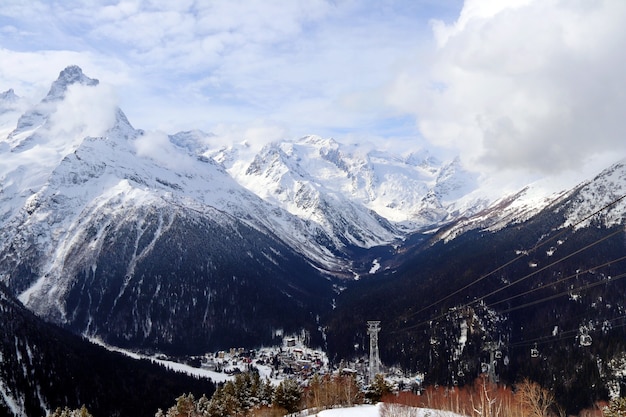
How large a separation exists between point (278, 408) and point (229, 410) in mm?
9807

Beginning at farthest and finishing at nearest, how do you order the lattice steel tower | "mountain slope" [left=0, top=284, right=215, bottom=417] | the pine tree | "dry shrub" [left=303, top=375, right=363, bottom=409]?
"mountain slope" [left=0, top=284, right=215, bottom=417] → the lattice steel tower → "dry shrub" [left=303, top=375, right=363, bottom=409] → the pine tree

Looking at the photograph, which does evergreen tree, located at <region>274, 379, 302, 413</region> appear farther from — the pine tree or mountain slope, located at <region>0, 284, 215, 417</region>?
mountain slope, located at <region>0, 284, 215, 417</region>

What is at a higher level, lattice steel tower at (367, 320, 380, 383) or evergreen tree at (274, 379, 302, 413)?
lattice steel tower at (367, 320, 380, 383)

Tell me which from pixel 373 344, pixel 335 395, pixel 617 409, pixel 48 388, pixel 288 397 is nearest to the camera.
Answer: pixel 617 409

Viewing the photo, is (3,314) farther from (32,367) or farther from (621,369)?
→ (621,369)

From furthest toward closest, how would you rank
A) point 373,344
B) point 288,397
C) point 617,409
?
point 373,344 → point 288,397 → point 617,409

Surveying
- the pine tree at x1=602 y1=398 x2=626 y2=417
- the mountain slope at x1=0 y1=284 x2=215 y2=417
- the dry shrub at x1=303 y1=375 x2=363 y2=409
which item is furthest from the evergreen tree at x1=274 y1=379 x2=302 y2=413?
the mountain slope at x1=0 y1=284 x2=215 y2=417

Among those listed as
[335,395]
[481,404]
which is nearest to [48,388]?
[335,395]

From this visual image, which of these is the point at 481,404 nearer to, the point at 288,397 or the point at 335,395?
the point at 335,395

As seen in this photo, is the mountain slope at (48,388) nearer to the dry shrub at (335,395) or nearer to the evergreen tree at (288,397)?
the dry shrub at (335,395)

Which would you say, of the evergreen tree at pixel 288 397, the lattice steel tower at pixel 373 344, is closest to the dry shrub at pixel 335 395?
the evergreen tree at pixel 288 397

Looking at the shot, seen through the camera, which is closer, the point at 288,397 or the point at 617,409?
the point at 617,409

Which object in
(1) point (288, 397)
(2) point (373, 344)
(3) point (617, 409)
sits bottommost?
(3) point (617, 409)

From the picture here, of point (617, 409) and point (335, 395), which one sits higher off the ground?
point (335, 395)
